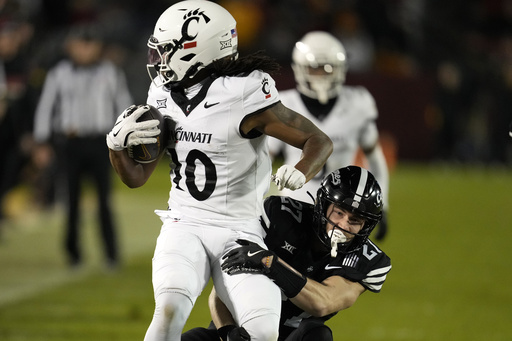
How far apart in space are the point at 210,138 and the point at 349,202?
0.70 metres

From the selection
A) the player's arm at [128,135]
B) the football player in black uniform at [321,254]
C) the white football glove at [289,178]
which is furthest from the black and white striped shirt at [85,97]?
the white football glove at [289,178]

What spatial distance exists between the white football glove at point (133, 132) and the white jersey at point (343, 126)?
238 cm

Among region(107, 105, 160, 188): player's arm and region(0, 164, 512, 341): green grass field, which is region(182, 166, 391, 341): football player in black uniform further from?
region(0, 164, 512, 341): green grass field

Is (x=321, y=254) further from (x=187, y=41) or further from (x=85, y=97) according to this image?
(x=85, y=97)

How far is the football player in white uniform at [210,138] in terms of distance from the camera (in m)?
3.79

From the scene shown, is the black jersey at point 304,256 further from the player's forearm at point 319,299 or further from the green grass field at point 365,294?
the green grass field at point 365,294

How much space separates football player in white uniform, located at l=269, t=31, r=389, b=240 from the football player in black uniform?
209cm

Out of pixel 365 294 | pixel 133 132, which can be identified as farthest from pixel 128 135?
pixel 365 294

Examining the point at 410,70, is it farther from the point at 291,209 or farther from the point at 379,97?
the point at 291,209

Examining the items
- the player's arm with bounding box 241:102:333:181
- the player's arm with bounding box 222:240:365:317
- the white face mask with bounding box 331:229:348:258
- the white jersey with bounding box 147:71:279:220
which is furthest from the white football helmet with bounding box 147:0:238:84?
the white face mask with bounding box 331:229:348:258

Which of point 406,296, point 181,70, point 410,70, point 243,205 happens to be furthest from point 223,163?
point 410,70

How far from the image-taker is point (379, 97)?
56.7ft

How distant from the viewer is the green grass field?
6418 millimetres

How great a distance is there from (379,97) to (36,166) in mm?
7929
